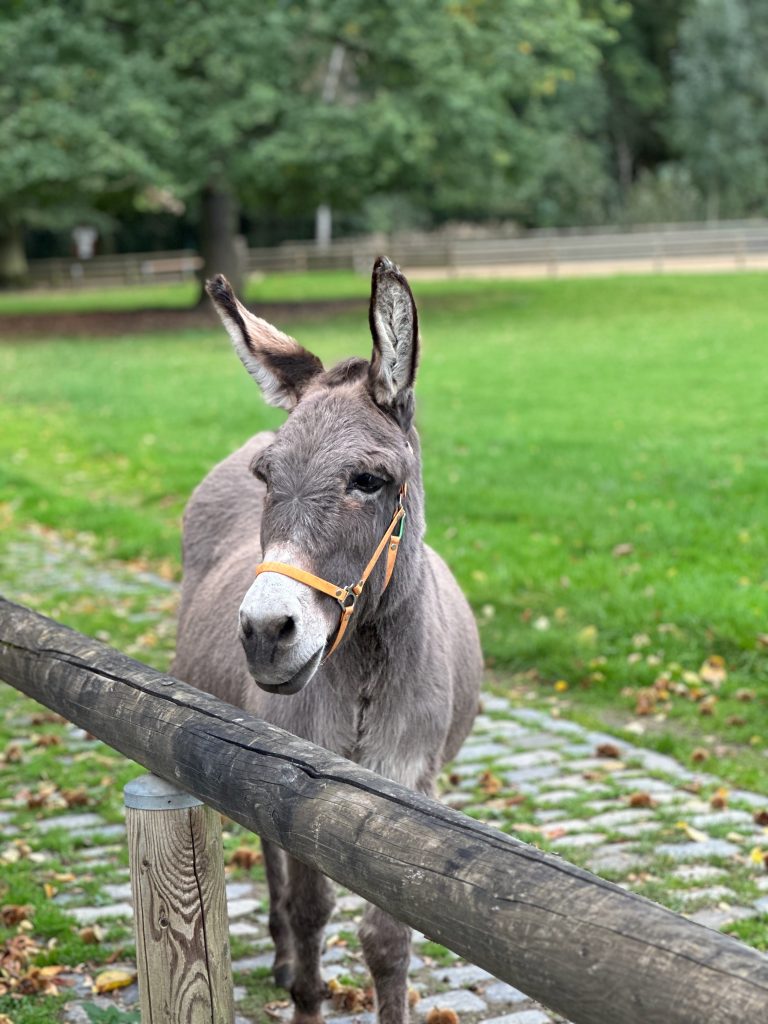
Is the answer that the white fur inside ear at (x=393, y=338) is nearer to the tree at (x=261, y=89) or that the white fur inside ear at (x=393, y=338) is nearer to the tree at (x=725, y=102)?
the tree at (x=261, y=89)

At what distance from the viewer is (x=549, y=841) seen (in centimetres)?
559

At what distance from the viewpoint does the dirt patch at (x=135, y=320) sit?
29688mm

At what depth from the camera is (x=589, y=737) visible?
6.98 m

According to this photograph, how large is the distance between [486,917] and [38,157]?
24847 mm

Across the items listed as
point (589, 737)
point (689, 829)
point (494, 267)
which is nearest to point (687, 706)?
point (589, 737)

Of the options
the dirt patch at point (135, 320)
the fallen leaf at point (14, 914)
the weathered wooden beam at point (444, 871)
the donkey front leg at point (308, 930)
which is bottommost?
the fallen leaf at point (14, 914)

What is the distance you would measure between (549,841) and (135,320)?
2769 cm

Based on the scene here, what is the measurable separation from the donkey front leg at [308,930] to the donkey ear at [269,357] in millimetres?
1403

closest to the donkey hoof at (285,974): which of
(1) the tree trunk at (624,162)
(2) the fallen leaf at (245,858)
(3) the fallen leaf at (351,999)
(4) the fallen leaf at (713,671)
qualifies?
(3) the fallen leaf at (351,999)

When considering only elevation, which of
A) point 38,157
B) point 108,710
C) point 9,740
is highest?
point 38,157

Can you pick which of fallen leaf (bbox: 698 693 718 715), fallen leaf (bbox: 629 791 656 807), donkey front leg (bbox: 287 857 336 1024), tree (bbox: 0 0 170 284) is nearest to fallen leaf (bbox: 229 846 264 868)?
donkey front leg (bbox: 287 857 336 1024)

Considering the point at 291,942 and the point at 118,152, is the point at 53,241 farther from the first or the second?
the point at 291,942

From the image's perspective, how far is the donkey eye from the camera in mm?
3386

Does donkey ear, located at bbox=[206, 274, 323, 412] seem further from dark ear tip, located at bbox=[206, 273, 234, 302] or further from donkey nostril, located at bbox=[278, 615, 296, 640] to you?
donkey nostril, located at bbox=[278, 615, 296, 640]
